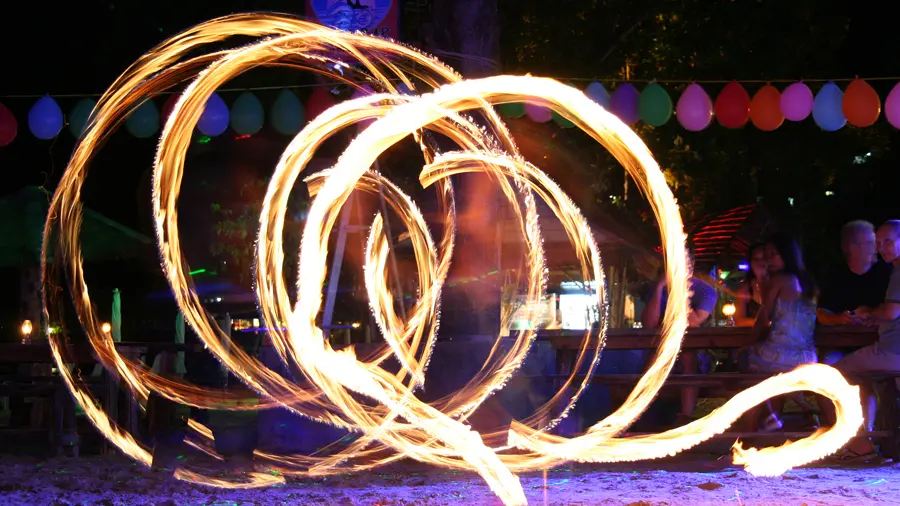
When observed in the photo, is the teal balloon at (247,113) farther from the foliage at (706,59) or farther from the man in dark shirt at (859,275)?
the foliage at (706,59)

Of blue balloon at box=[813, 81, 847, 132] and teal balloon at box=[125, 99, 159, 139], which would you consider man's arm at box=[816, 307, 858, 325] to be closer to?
blue balloon at box=[813, 81, 847, 132]

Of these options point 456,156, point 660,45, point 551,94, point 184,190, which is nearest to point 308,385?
point 456,156

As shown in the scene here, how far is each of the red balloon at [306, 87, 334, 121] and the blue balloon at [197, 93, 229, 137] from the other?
2.55 feet

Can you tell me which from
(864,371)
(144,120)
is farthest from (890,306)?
(144,120)

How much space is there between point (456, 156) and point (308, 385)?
6.64ft

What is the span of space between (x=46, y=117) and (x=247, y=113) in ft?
6.12

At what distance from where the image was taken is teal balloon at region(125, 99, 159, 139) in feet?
30.5

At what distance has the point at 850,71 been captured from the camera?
19984mm

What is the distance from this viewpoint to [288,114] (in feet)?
30.6

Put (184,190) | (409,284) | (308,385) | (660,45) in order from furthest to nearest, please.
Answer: (660,45), (184,190), (409,284), (308,385)

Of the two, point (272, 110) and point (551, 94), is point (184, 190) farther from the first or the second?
point (551, 94)

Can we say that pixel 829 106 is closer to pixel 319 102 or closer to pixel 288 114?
pixel 319 102

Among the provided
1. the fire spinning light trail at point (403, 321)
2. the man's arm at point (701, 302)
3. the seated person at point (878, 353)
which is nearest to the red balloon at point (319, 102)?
the fire spinning light trail at point (403, 321)

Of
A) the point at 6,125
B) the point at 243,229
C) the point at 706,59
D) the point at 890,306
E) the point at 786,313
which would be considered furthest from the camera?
the point at 706,59
